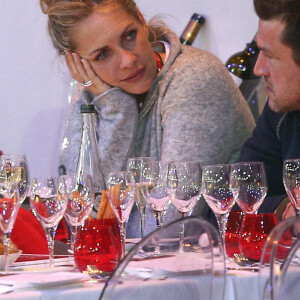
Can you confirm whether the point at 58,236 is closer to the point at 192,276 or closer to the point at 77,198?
the point at 77,198

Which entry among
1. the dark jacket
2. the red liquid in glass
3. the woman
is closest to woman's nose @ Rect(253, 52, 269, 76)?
the dark jacket

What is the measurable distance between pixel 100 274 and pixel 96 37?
120 cm

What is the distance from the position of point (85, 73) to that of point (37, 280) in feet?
4.52

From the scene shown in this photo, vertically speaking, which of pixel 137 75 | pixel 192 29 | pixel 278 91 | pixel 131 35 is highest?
pixel 192 29

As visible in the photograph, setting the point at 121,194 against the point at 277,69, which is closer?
the point at 121,194

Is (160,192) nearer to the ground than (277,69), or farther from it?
nearer to the ground

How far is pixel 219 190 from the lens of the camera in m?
1.19

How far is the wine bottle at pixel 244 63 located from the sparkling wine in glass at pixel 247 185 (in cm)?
178

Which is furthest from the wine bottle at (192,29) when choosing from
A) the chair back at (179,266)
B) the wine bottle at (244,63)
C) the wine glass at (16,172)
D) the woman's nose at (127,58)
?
the chair back at (179,266)

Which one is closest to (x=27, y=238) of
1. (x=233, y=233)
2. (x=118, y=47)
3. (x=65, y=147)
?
(x=233, y=233)

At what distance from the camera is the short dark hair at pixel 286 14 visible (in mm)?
1589

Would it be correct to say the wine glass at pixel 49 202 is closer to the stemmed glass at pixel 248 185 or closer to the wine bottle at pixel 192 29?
the stemmed glass at pixel 248 185

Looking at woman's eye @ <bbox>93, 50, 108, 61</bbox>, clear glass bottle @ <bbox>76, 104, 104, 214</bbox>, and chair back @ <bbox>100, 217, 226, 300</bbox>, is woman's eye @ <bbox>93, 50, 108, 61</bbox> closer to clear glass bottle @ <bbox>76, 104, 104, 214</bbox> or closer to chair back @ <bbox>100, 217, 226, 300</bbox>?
clear glass bottle @ <bbox>76, 104, 104, 214</bbox>

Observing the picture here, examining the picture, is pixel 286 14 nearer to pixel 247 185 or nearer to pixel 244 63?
pixel 247 185
